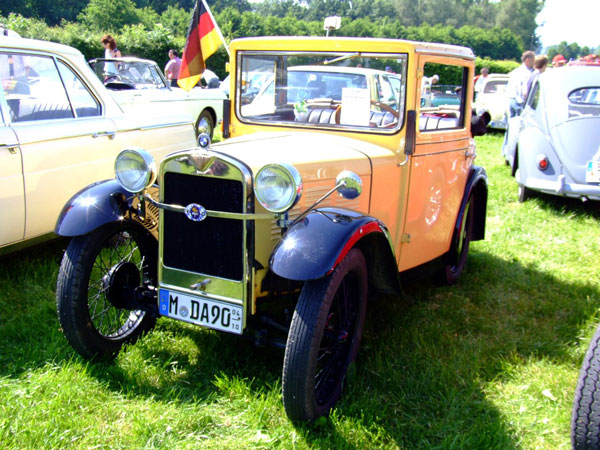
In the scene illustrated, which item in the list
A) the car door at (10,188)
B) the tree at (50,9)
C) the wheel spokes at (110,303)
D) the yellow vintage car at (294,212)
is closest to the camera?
the yellow vintage car at (294,212)

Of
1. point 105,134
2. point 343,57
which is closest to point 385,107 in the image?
point 343,57

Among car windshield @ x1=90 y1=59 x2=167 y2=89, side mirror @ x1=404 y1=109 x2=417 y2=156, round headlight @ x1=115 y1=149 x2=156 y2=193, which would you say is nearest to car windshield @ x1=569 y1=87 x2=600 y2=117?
side mirror @ x1=404 y1=109 x2=417 y2=156

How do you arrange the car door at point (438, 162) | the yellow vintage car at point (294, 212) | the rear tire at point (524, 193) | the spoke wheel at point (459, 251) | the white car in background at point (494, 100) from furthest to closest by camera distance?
the white car in background at point (494, 100) < the rear tire at point (524, 193) < the spoke wheel at point (459, 251) < the car door at point (438, 162) < the yellow vintage car at point (294, 212)

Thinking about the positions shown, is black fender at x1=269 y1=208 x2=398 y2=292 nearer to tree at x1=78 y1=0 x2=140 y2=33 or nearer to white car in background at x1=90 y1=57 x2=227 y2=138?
white car in background at x1=90 y1=57 x2=227 y2=138

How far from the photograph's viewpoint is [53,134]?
3.92m

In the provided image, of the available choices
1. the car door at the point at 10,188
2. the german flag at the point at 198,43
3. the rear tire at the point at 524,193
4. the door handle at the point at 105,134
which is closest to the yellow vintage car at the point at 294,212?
the car door at the point at 10,188

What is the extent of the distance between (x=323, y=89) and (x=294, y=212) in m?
1.11

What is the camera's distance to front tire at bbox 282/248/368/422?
2.26 metres

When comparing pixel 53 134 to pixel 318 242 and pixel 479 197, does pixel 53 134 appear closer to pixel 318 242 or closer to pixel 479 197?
pixel 318 242

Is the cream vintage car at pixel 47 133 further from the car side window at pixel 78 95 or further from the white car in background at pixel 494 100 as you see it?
the white car in background at pixel 494 100

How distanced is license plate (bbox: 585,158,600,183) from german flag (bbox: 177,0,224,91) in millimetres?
4044

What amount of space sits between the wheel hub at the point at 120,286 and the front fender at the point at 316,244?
1028 millimetres

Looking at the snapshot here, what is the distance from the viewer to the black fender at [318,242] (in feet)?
7.44

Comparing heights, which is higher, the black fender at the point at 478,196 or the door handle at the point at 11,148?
the door handle at the point at 11,148
